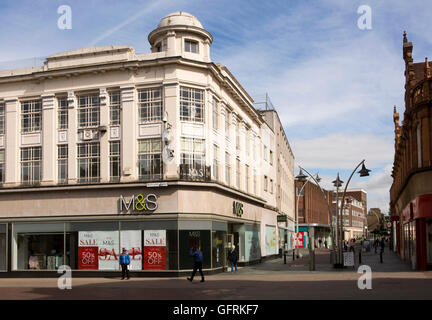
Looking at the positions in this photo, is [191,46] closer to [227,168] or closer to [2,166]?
[227,168]

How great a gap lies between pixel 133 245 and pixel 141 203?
248 centimetres

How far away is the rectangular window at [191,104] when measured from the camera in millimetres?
31625

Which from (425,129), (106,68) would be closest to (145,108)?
(106,68)

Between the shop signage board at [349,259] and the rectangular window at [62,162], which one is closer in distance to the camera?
the rectangular window at [62,162]

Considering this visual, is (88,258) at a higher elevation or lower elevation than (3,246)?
lower

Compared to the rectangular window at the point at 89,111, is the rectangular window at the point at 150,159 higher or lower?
lower

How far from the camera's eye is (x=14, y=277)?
3278 centimetres

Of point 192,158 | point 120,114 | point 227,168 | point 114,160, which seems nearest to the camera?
point 192,158

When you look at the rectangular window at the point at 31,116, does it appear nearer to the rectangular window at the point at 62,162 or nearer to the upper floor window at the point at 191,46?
the rectangular window at the point at 62,162

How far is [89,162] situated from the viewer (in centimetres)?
3256

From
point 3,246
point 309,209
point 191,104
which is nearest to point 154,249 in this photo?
point 191,104

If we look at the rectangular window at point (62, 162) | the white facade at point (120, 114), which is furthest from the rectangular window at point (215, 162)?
the rectangular window at point (62, 162)

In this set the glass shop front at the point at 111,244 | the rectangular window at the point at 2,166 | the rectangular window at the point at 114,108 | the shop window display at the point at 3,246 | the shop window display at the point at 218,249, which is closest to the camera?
the glass shop front at the point at 111,244

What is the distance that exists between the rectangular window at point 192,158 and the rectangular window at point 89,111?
5820 mm
